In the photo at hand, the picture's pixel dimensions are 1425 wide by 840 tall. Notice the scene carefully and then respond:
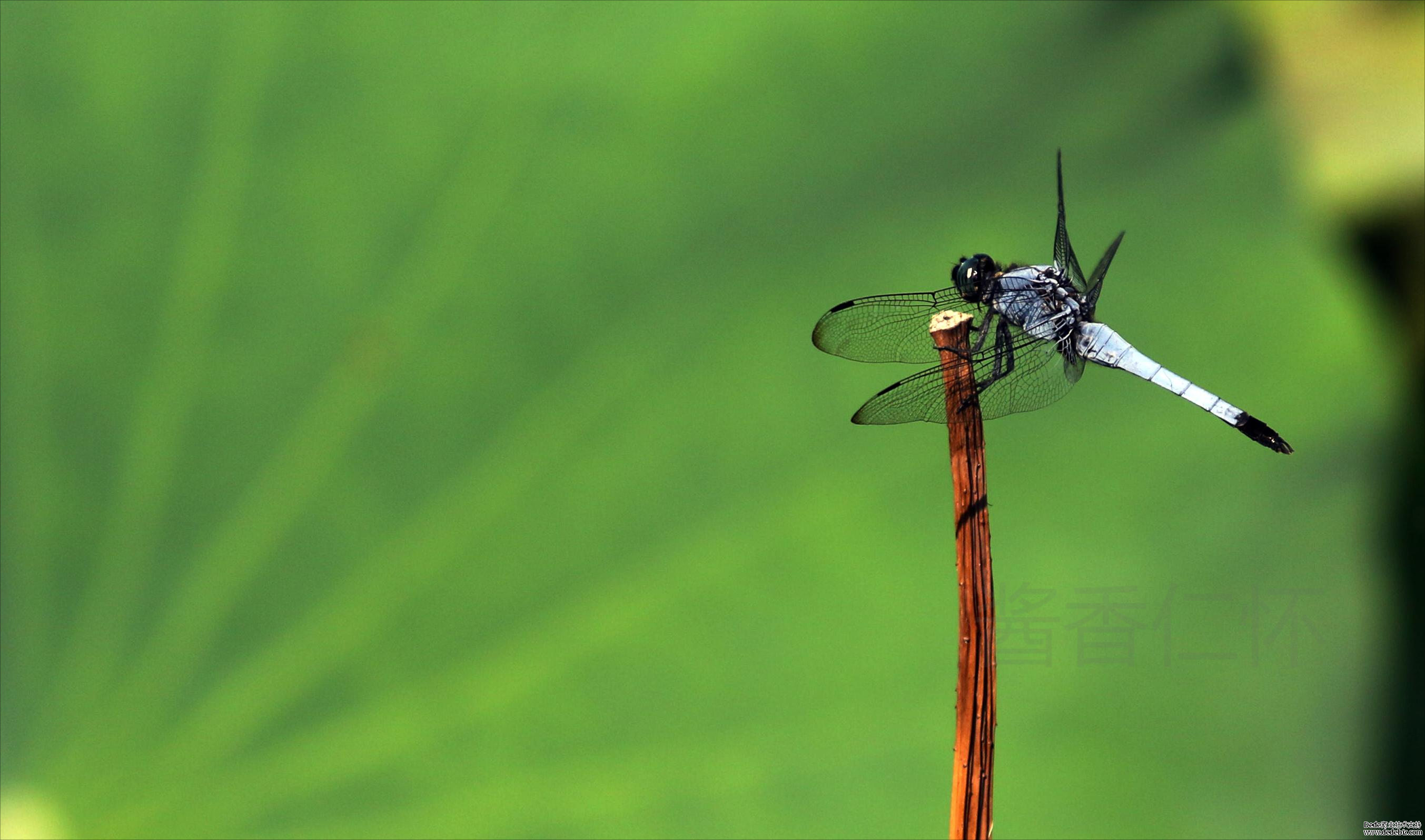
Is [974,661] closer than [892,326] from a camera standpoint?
Yes

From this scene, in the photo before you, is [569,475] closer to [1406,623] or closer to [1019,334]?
[1019,334]

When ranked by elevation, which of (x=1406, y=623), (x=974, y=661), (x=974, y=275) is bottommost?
(x=974, y=661)

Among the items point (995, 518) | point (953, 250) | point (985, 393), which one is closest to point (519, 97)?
point (953, 250)

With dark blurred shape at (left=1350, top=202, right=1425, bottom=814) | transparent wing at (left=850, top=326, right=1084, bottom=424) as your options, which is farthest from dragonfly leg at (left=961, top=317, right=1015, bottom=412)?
dark blurred shape at (left=1350, top=202, right=1425, bottom=814)

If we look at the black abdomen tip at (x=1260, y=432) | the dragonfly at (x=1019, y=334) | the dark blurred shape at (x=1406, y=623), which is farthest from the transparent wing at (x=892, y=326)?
the dark blurred shape at (x=1406, y=623)

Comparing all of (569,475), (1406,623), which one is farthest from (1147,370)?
(569,475)

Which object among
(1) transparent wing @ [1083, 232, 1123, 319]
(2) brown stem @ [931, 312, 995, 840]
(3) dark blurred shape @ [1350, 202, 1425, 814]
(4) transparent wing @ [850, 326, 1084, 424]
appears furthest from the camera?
(3) dark blurred shape @ [1350, 202, 1425, 814]

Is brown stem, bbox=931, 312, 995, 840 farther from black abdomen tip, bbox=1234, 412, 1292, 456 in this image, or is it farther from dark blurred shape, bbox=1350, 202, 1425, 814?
dark blurred shape, bbox=1350, 202, 1425, 814

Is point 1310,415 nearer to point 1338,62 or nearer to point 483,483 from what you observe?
point 1338,62
